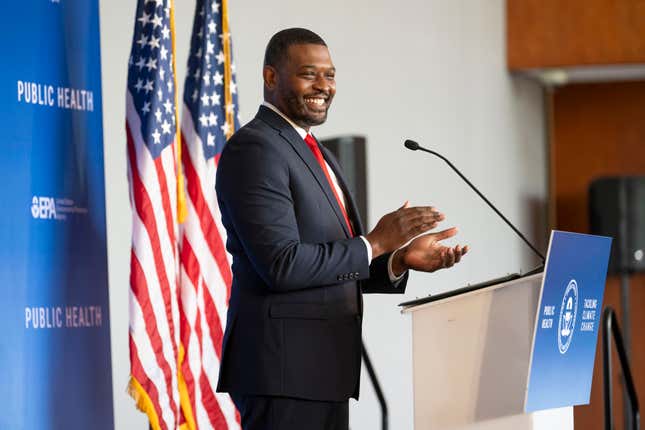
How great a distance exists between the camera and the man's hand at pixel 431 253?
2738 millimetres

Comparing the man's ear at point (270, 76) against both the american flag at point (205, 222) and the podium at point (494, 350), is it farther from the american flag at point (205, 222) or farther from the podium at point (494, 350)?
the american flag at point (205, 222)

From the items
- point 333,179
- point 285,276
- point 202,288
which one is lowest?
point 202,288

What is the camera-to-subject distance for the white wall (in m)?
4.58

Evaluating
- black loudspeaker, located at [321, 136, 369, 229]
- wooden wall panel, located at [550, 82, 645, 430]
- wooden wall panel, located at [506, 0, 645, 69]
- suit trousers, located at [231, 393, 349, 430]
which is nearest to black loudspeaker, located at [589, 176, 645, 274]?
wooden wall panel, located at [550, 82, 645, 430]

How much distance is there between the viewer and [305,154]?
→ 9.21ft

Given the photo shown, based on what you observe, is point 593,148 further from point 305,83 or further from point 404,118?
point 305,83

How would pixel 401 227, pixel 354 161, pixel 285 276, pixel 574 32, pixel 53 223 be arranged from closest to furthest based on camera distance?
pixel 285 276 → pixel 401 227 → pixel 53 223 → pixel 354 161 → pixel 574 32

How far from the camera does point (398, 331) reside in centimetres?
708

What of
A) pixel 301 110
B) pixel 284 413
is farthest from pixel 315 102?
pixel 284 413

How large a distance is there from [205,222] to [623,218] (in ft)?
18.0

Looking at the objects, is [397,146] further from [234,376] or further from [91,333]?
[234,376]

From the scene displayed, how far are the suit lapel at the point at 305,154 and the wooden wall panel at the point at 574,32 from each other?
5911 mm

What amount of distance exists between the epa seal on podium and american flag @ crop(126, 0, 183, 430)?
4.52 feet

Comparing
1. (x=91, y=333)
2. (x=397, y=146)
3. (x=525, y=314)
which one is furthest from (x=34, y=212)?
(x=397, y=146)
